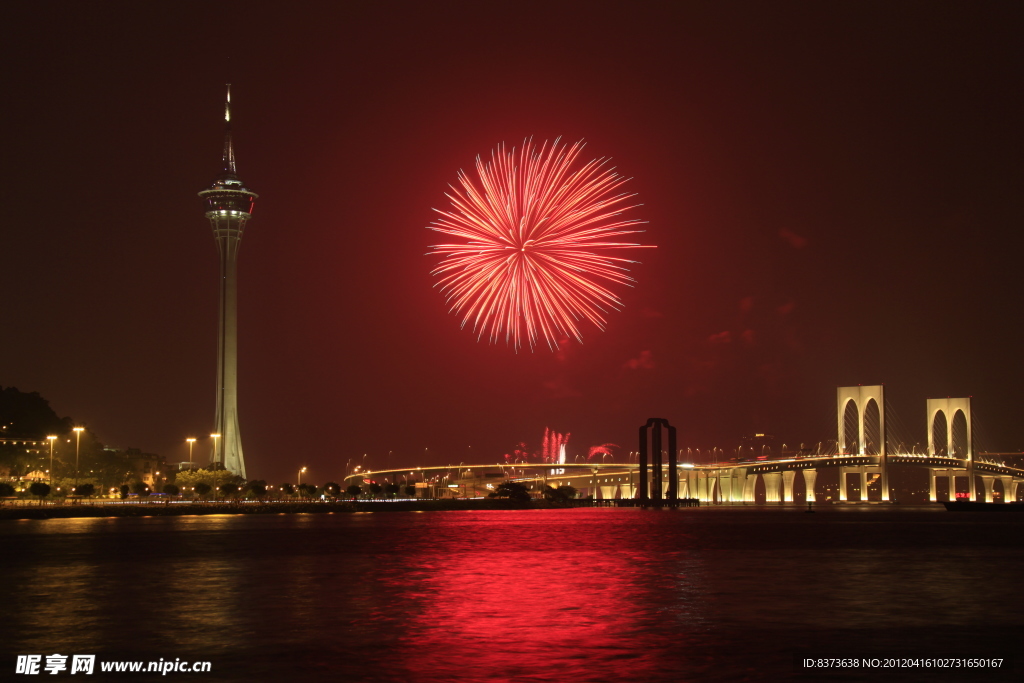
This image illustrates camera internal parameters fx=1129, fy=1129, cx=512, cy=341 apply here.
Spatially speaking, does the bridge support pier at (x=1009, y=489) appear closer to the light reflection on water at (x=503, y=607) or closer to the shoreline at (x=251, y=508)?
the shoreline at (x=251, y=508)

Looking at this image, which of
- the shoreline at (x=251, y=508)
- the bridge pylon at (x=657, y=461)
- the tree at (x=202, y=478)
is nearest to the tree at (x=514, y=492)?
the shoreline at (x=251, y=508)

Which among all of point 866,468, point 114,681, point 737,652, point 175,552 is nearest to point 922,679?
point 737,652

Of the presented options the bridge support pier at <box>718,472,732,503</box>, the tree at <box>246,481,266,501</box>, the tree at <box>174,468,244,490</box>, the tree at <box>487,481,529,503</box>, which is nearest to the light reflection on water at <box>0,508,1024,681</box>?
the tree at <box>246,481,266,501</box>

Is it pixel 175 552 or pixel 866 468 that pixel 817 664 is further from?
pixel 866 468

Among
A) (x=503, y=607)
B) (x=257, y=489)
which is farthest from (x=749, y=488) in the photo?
(x=503, y=607)

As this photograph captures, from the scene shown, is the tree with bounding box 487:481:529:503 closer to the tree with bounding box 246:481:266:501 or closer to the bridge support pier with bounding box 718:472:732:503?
the bridge support pier with bounding box 718:472:732:503

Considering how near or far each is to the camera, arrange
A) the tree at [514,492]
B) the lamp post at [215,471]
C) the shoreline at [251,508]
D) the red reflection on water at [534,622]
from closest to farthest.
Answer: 1. the red reflection on water at [534,622]
2. the shoreline at [251,508]
3. the lamp post at [215,471]
4. the tree at [514,492]
